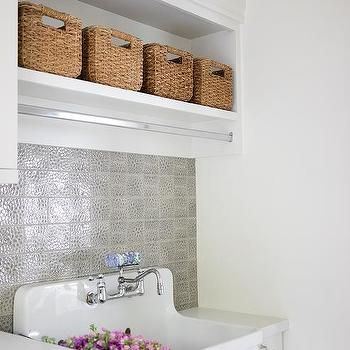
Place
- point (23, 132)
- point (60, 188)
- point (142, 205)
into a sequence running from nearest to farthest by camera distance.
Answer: point (23, 132), point (60, 188), point (142, 205)

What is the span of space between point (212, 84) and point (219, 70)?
0.17m

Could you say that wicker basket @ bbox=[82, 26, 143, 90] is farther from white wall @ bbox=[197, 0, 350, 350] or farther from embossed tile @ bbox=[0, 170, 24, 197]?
white wall @ bbox=[197, 0, 350, 350]

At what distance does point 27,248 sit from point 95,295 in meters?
0.34

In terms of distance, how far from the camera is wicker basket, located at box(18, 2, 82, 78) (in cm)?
194

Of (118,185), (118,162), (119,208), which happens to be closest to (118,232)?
(119,208)

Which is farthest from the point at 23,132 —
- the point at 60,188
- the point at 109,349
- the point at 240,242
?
the point at 240,242

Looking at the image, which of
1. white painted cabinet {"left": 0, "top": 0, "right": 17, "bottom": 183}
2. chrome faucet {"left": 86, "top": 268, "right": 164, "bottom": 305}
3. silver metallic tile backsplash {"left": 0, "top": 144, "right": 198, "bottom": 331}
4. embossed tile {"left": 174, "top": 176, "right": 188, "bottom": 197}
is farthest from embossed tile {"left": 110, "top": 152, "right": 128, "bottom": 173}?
white painted cabinet {"left": 0, "top": 0, "right": 17, "bottom": 183}

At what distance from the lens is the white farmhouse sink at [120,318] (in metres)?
2.13

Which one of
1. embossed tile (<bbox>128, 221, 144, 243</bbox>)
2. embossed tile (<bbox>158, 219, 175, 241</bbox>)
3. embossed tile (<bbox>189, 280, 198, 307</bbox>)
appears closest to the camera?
embossed tile (<bbox>128, 221, 144, 243</bbox>)

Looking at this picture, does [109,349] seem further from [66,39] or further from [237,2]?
[237,2]

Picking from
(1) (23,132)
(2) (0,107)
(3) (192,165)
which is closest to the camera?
(2) (0,107)

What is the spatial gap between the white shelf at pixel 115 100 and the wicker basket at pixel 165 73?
0.04 meters

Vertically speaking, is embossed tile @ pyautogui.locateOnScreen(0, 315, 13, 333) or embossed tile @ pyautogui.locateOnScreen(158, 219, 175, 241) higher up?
embossed tile @ pyautogui.locateOnScreen(158, 219, 175, 241)

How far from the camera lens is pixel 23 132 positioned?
2.21 meters
